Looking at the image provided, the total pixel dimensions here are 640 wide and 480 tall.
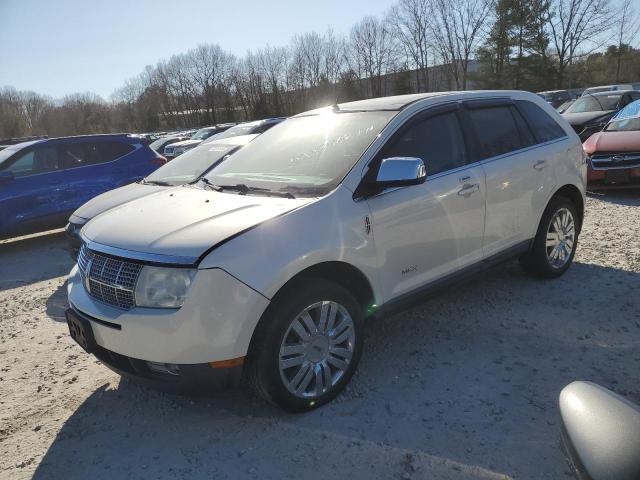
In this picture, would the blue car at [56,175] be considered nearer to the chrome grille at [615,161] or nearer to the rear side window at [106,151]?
the rear side window at [106,151]

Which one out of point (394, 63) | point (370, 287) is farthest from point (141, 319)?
point (394, 63)

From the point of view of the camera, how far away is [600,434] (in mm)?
1118

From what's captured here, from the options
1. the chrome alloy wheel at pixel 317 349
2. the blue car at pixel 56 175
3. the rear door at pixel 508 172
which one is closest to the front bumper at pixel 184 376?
the chrome alloy wheel at pixel 317 349

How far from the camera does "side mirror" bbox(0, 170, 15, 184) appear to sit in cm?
793

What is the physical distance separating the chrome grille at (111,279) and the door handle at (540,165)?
3371mm

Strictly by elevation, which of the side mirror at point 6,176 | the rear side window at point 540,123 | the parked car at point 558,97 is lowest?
the side mirror at point 6,176

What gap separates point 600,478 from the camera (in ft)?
3.39

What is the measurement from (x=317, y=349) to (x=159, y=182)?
4.50m

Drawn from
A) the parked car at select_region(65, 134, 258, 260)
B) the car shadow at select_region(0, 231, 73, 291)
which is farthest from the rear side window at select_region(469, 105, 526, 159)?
the car shadow at select_region(0, 231, 73, 291)

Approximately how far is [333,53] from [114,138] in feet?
207

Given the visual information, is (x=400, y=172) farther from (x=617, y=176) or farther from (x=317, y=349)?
(x=617, y=176)

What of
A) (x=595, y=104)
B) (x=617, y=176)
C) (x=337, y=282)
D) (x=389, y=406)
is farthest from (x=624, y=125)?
(x=389, y=406)

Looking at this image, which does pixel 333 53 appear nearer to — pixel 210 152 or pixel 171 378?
pixel 210 152

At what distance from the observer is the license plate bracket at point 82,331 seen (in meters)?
2.78
